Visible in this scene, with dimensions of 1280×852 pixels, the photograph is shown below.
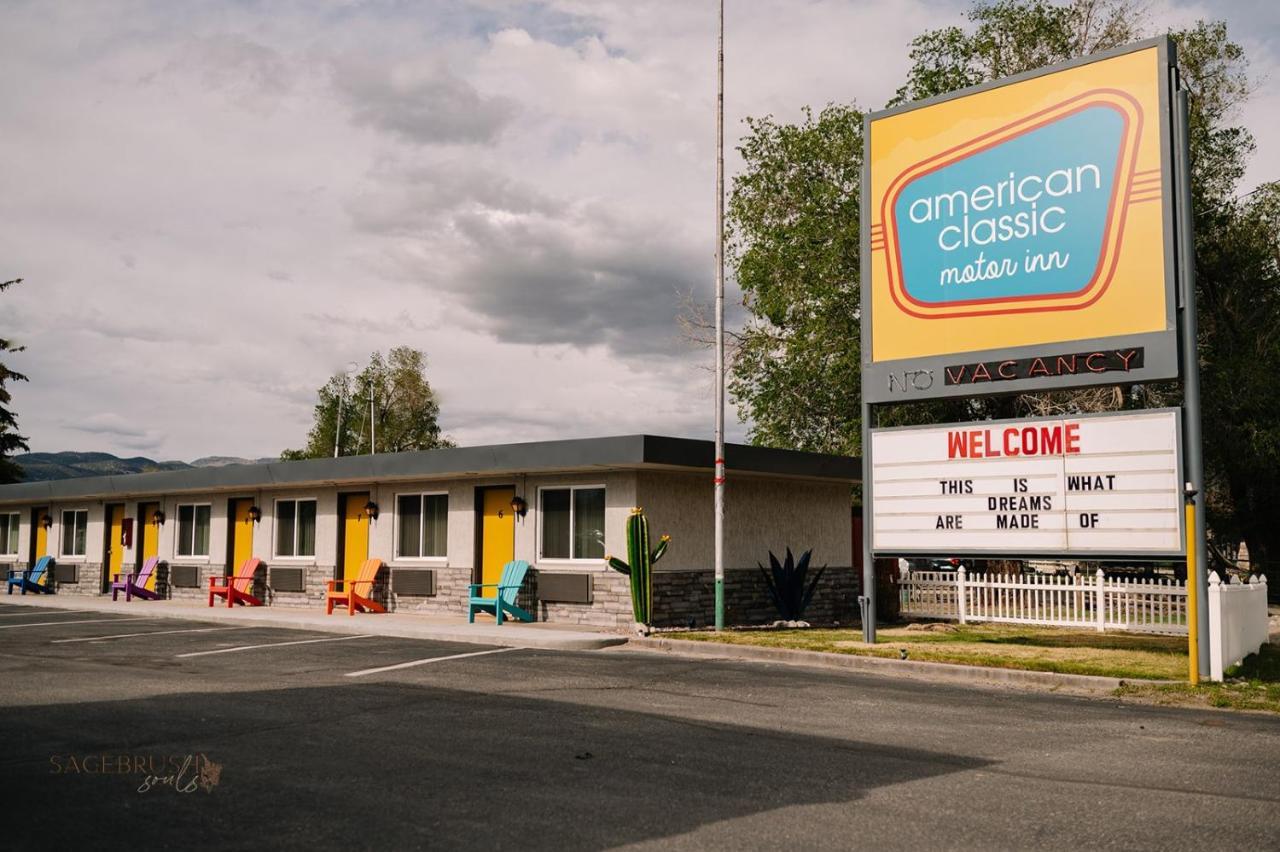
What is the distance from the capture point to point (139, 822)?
5.95m

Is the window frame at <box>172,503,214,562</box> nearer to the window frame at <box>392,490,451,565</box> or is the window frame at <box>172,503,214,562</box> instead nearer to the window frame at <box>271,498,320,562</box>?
the window frame at <box>271,498,320,562</box>

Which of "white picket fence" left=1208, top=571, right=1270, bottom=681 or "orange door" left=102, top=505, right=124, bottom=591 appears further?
"orange door" left=102, top=505, right=124, bottom=591

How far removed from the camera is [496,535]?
21562 millimetres

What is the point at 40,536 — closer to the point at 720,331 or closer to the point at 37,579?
the point at 37,579

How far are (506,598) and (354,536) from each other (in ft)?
19.1

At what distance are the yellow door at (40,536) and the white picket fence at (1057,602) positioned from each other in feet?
86.8

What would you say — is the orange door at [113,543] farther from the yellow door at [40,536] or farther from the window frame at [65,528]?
the yellow door at [40,536]

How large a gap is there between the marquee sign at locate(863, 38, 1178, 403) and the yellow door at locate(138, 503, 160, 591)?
21.2 metres

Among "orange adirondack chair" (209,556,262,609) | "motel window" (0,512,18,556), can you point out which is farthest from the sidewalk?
"motel window" (0,512,18,556)

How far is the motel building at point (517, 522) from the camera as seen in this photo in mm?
19609

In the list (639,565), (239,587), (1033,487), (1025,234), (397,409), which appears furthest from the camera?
(397,409)

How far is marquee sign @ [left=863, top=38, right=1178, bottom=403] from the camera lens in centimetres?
1461

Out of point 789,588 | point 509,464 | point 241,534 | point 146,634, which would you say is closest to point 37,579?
point 241,534

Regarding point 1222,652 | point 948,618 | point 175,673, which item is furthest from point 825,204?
point 175,673
